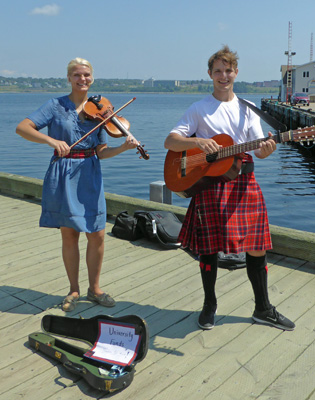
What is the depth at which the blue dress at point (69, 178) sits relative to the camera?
313 cm

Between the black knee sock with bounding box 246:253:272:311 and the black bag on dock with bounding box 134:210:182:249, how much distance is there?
1.60 metres

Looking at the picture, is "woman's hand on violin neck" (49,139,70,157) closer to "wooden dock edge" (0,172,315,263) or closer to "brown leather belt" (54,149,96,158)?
"brown leather belt" (54,149,96,158)

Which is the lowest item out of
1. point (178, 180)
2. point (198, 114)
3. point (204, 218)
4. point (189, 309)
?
point (189, 309)

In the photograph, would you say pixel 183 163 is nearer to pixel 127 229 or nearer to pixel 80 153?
pixel 80 153

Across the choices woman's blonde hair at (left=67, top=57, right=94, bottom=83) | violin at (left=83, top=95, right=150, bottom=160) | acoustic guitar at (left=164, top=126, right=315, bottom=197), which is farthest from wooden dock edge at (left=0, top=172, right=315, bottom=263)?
woman's blonde hair at (left=67, top=57, right=94, bottom=83)

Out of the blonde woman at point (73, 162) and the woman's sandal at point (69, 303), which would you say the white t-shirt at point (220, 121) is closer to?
the blonde woman at point (73, 162)

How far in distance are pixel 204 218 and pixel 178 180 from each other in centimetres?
32

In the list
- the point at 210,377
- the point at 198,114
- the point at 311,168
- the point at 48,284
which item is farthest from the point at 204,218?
the point at 311,168

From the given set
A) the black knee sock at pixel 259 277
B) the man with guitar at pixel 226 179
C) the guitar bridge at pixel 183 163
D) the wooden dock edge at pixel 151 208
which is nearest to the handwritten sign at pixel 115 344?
the man with guitar at pixel 226 179

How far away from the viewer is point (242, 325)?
3152 millimetres

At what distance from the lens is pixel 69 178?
10.4ft

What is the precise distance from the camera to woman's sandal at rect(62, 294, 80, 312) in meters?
3.37

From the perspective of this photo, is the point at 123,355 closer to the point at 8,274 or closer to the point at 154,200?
the point at 8,274

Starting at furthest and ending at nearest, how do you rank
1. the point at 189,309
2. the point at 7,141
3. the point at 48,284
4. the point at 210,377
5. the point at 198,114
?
the point at 7,141, the point at 48,284, the point at 189,309, the point at 198,114, the point at 210,377
